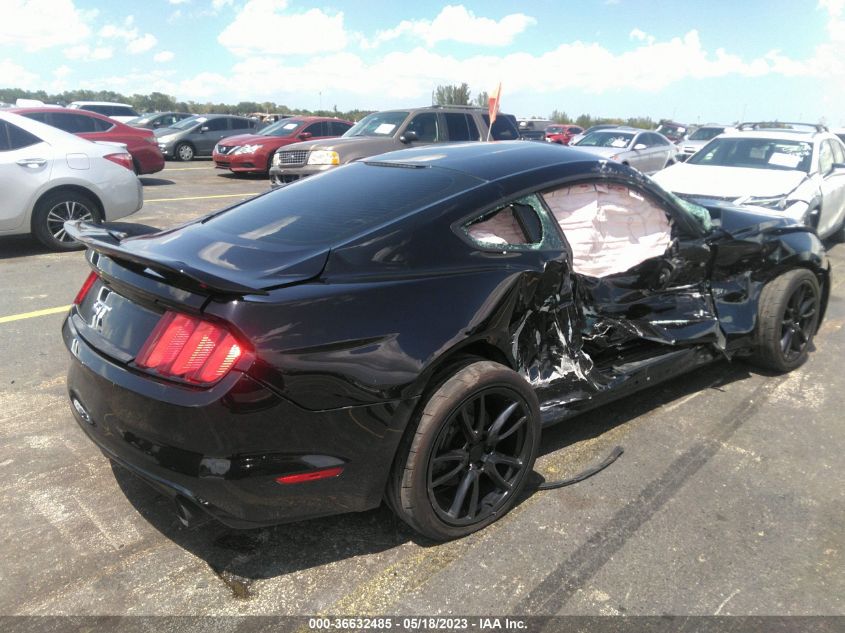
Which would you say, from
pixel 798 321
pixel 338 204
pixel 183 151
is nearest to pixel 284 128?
pixel 183 151

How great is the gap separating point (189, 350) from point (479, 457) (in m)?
1.22

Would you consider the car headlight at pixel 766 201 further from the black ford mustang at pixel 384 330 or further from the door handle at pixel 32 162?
the door handle at pixel 32 162

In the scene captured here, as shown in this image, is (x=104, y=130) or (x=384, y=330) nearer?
(x=384, y=330)

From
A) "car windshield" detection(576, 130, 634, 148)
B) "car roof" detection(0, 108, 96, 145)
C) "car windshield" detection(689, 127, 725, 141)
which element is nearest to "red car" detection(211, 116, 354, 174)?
"car windshield" detection(576, 130, 634, 148)

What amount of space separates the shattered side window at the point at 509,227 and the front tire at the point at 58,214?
5671mm

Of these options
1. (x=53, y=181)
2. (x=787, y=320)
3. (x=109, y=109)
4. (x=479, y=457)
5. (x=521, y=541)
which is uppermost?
(x=109, y=109)

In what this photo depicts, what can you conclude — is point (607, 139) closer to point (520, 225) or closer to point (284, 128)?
point (284, 128)

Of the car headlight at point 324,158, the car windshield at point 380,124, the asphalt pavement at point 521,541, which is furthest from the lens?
the car windshield at point 380,124

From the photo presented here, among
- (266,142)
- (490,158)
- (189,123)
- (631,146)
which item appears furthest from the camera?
(189,123)

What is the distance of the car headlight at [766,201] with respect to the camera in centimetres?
720

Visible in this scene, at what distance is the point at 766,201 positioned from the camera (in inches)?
286

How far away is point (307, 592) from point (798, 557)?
192cm

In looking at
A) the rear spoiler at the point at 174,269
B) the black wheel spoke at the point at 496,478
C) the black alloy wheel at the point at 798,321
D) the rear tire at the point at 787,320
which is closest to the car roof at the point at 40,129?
the rear spoiler at the point at 174,269

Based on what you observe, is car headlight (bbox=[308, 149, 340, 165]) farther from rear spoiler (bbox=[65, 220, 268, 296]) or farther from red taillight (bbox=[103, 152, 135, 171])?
rear spoiler (bbox=[65, 220, 268, 296])
